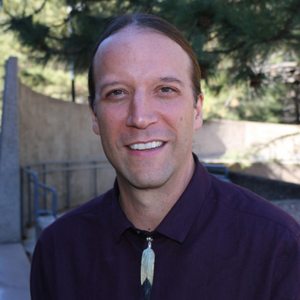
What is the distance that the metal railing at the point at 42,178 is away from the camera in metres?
6.22

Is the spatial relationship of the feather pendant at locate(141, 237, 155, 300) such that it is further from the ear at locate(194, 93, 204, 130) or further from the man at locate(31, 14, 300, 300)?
the ear at locate(194, 93, 204, 130)

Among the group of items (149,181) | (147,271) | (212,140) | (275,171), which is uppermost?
(212,140)

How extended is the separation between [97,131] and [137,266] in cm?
64

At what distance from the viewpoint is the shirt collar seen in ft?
4.98

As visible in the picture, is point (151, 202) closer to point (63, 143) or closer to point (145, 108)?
point (145, 108)

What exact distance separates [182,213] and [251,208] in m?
0.25

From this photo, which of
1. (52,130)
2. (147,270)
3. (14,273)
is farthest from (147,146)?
(52,130)

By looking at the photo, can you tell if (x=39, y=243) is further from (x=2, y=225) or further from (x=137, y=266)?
(x=2, y=225)

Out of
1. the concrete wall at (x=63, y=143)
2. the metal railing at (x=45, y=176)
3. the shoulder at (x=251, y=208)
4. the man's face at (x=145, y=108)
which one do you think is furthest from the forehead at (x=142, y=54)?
the metal railing at (x=45, y=176)

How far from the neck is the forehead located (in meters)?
0.43

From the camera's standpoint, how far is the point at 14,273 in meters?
4.88

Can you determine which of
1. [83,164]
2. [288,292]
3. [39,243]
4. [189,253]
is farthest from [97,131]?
[83,164]

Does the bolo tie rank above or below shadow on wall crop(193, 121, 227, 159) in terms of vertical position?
below

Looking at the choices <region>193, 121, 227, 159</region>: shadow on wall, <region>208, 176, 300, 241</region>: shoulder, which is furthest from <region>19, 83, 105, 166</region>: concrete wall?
<region>208, 176, 300, 241</region>: shoulder
